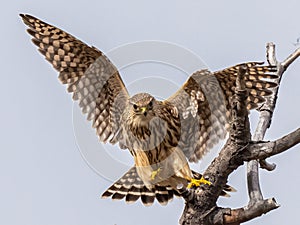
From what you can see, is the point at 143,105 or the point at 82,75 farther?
the point at 82,75

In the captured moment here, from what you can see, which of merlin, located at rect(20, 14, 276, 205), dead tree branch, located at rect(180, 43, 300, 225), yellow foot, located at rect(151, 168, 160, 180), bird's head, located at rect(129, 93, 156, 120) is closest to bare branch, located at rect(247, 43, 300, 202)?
dead tree branch, located at rect(180, 43, 300, 225)

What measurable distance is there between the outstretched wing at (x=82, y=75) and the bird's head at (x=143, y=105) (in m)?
0.46

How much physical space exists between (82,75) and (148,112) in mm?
1105

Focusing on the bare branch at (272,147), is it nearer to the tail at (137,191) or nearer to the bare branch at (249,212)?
the bare branch at (249,212)

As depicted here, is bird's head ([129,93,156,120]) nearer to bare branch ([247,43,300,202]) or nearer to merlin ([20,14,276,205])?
merlin ([20,14,276,205])

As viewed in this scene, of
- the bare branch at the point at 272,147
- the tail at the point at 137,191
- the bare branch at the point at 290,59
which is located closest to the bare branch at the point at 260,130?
the bare branch at the point at 290,59

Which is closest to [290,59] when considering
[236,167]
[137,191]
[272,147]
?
[236,167]

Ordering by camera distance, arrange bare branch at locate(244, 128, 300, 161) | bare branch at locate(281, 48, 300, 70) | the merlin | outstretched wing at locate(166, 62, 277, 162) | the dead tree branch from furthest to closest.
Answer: the merlin
outstretched wing at locate(166, 62, 277, 162)
bare branch at locate(281, 48, 300, 70)
the dead tree branch
bare branch at locate(244, 128, 300, 161)

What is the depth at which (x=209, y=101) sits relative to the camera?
800 cm

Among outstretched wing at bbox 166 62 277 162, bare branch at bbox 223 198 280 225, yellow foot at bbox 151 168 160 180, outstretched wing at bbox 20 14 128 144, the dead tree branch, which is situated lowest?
bare branch at bbox 223 198 280 225

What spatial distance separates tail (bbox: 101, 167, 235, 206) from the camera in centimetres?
792

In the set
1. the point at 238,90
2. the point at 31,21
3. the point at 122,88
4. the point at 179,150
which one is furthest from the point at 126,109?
the point at 238,90

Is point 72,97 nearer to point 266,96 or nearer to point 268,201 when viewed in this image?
point 266,96

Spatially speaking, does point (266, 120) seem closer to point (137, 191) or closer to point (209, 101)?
point (209, 101)
